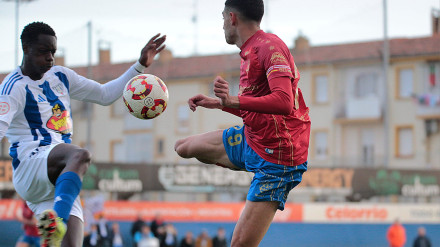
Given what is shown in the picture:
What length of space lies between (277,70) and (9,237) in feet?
71.6

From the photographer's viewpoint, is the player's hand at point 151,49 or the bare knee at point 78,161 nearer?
the bare knee at point 78,161

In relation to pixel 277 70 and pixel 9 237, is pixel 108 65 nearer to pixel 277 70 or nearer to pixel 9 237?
pixel 9 237

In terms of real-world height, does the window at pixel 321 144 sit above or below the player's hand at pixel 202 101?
above

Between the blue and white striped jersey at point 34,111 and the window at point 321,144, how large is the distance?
131ft

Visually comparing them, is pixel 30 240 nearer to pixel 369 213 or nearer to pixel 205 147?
pixel 205 147

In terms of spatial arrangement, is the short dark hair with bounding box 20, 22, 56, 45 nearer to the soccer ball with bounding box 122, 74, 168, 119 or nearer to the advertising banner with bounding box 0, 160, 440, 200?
the soccer ball with bounding box 122, 74, 168, 119

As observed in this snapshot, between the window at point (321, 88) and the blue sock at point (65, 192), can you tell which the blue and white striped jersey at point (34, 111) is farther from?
the window at point (321, 88)

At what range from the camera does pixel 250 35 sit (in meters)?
6.31

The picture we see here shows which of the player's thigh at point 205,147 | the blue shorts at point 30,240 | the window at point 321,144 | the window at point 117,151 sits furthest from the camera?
the window at point 117,151

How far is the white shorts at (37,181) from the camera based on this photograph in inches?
249

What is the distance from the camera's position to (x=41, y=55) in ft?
20.9

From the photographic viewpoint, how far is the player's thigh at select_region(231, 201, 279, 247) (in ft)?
20.3

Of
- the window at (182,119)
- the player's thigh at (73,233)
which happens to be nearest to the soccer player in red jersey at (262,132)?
the player's thigh at (73,233)

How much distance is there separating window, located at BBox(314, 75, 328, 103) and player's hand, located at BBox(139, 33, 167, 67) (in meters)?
40.0
